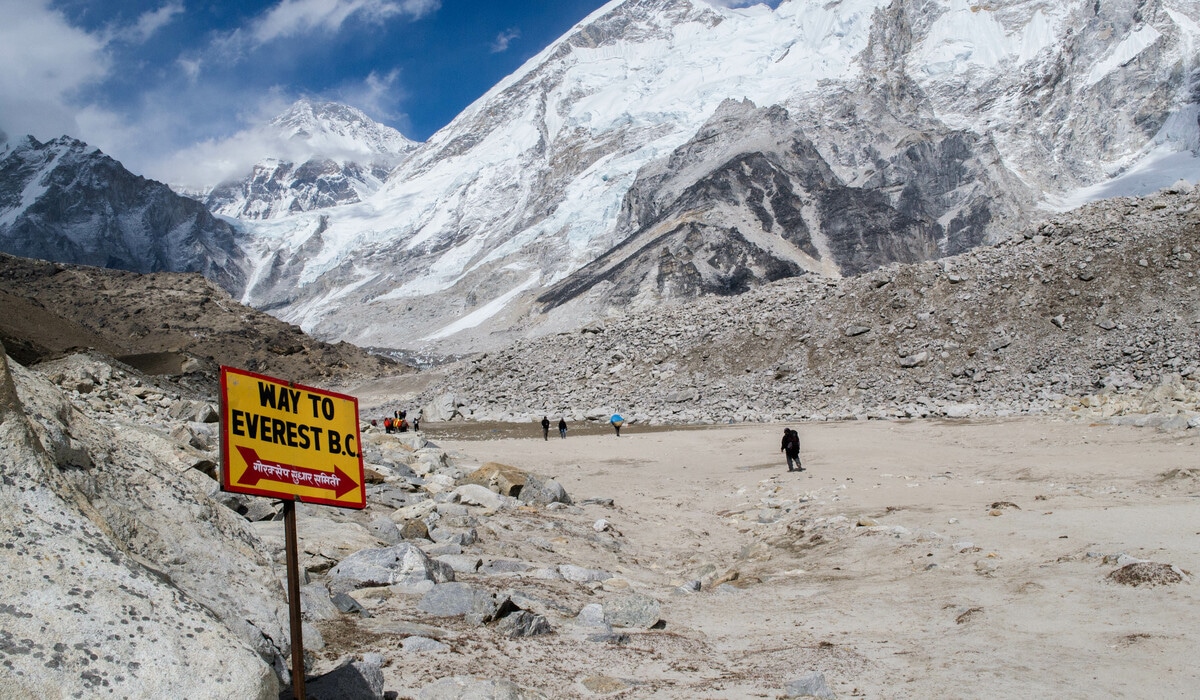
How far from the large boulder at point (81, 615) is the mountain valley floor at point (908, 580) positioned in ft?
6.43

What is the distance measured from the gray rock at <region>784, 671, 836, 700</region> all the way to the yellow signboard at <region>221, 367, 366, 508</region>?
123 inches

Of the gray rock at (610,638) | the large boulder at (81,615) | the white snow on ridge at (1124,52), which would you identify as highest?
the white snow on ridge at (1124,52)

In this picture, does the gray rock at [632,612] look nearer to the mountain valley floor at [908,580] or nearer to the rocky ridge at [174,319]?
the mountain valley floor at [908,580]

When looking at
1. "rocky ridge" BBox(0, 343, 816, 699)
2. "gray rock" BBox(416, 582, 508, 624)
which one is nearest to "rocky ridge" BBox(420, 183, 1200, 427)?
"rocky ridge" BBox(0, 343, 816, 699)

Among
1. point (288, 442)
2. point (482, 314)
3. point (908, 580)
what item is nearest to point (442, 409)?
point (908, 580)

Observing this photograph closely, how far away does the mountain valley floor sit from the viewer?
19.4 feet

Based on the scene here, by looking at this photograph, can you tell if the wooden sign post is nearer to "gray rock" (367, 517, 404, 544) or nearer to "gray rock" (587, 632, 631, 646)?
"gray rock" (587, 632, 631, 646)

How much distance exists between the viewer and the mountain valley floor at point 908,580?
19.4ft

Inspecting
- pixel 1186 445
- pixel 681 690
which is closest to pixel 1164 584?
pixel 681 690

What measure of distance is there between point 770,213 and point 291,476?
396 feet

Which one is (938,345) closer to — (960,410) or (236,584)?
(960,410)

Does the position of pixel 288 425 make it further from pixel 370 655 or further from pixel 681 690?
pixel 681 690

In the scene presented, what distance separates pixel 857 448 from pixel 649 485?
6.03m

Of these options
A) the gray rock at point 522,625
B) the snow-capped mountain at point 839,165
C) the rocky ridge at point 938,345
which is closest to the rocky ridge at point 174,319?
the rocky ridge at point 938,345
